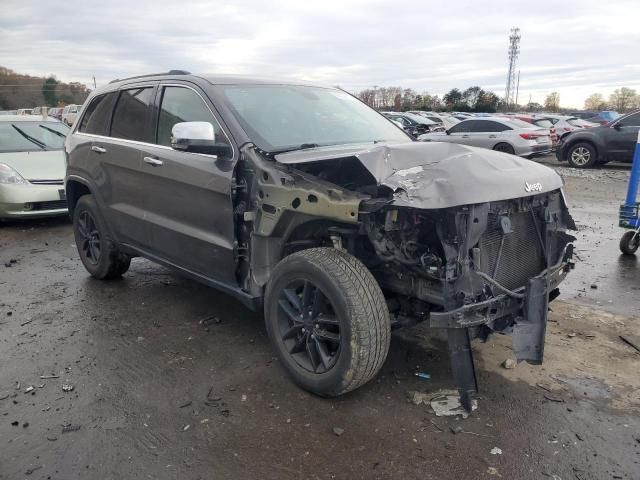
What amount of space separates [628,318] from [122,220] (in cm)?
441

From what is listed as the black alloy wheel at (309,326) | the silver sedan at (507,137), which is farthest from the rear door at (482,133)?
the black alloy wheel at (309,326)

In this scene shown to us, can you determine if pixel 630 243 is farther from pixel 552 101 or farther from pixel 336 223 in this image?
pixel 552 101

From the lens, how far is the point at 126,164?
4578 millimetres

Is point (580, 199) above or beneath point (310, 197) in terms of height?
beneath

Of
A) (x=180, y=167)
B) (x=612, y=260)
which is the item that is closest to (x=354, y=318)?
(x=180, y=167)

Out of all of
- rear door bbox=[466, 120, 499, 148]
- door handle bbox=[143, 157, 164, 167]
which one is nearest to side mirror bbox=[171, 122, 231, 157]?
door handle bbox=[143, 157, 164, 167]

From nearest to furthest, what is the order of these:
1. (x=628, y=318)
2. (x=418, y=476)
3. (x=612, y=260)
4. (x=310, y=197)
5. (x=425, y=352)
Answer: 1. (x=418, y=476)
2. (x=310, y=197)
3. (x=425, y=352)
4. (x=628, y=318)
5. (x=612, y=260)

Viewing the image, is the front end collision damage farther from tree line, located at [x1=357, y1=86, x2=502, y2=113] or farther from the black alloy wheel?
tree line, located at [x1=357, y1=86, x2=502, y2=113]

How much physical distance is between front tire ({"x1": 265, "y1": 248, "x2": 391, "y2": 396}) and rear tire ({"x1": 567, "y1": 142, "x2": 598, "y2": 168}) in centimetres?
1387

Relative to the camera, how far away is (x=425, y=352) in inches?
153

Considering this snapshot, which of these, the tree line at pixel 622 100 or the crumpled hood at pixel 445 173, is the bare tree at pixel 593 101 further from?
the crumpled hood at pixel 445 173

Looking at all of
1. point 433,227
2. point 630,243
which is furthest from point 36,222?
point 630,243

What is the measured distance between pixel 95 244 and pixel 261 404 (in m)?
3.18

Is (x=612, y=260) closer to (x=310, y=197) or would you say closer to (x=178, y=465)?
(x=310, y=197)
